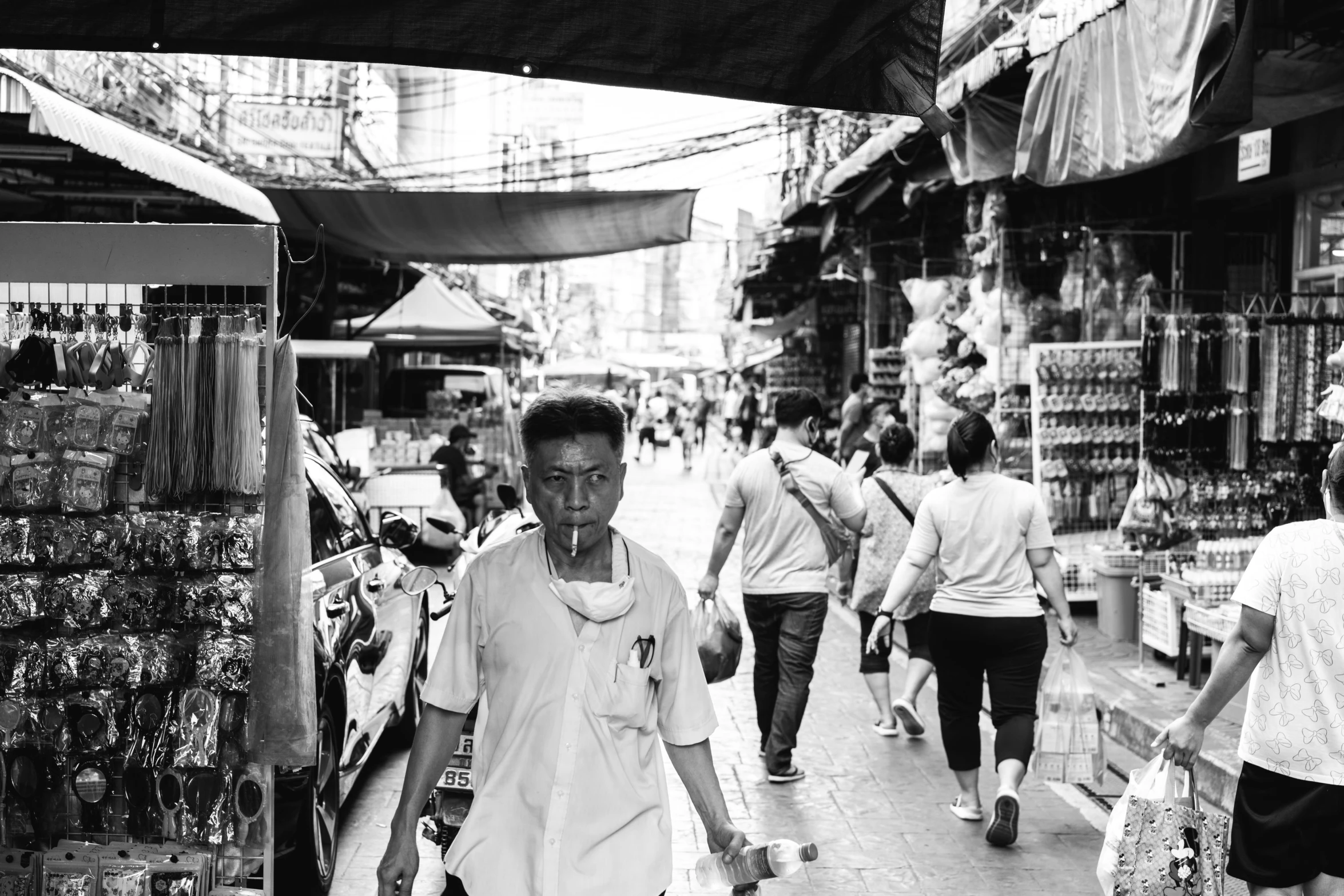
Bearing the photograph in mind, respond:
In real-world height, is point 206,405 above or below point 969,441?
above

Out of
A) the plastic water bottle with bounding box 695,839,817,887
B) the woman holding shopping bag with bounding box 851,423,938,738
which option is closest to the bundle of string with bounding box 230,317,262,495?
the plastic water bottle with bounding box 695,839,817,887

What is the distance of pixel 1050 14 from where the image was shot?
27.1 feet

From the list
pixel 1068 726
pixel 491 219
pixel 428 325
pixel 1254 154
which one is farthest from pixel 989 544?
pixel 428 325

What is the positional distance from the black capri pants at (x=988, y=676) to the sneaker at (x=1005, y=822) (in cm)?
21

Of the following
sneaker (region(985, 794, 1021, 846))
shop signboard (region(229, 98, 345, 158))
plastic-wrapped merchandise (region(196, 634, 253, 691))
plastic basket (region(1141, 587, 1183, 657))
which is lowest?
sneaker (region(985, 794, 1021, 846))

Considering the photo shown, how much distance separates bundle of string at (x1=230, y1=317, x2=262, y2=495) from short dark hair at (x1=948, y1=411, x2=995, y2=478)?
11.2ft

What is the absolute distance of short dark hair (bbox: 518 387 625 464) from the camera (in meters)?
3.13

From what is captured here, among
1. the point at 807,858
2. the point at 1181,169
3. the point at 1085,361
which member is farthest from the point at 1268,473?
the point at 807,858

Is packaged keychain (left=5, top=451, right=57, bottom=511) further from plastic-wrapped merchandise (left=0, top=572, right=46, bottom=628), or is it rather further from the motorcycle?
the motorcycle

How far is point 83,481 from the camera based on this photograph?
4195 mm

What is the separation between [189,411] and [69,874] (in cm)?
143

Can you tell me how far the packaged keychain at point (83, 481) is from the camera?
13.8ft

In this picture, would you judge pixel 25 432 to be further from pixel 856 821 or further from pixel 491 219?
pixel 491 219

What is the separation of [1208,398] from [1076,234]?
9.40 feet
